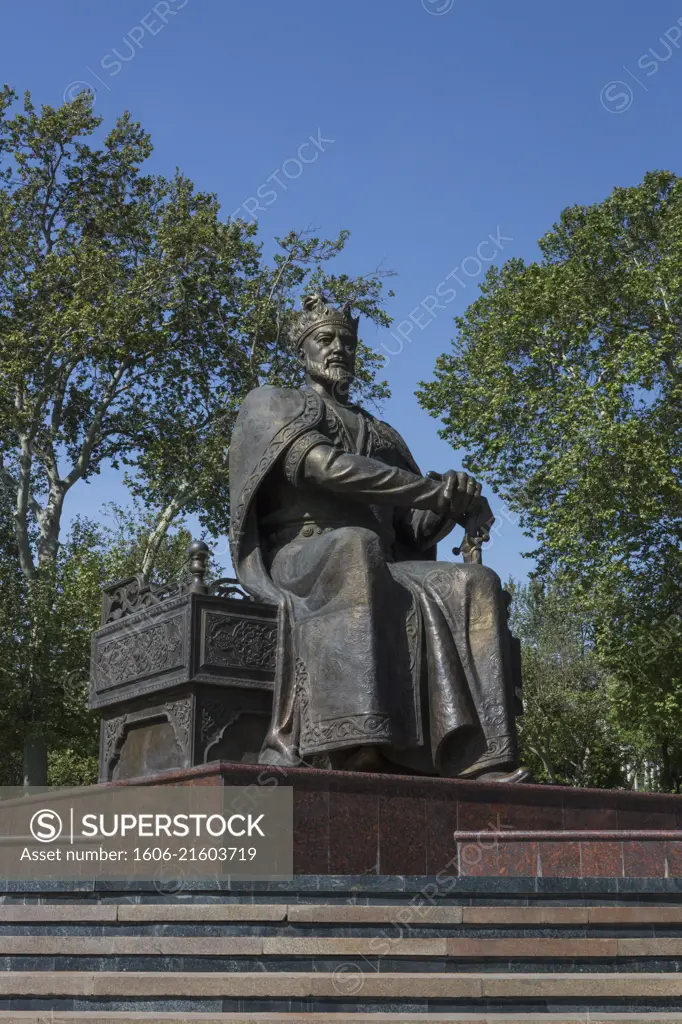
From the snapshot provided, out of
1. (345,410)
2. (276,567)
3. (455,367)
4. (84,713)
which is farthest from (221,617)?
(455,367)

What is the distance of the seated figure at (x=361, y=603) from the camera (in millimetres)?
6902

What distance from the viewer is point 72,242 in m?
25.3

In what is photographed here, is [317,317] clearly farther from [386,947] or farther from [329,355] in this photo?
[386,947]

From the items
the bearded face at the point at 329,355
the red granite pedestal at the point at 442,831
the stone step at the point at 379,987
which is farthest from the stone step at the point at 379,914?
the bearded face at the point at 329,355

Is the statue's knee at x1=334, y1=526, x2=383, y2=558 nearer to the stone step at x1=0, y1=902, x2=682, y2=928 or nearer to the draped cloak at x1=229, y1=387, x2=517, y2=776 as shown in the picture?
the draped cloak at x1=229, y1=387, x2=517, y2=776

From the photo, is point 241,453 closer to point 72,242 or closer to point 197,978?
point 197,978

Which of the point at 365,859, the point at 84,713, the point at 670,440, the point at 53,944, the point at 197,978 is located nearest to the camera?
the point at 197,978

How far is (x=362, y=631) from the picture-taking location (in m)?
6.92

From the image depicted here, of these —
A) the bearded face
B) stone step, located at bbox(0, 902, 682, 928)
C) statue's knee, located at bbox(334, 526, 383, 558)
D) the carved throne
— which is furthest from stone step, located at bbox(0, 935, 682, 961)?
the bearded face

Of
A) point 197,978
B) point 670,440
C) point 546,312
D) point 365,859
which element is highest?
point 546,312

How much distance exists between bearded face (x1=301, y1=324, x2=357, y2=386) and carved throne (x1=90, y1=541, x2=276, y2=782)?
5.64ft

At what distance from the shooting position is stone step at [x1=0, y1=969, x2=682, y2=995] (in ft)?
15.3

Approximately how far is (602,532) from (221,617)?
604 inches

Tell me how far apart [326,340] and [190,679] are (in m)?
2.91
